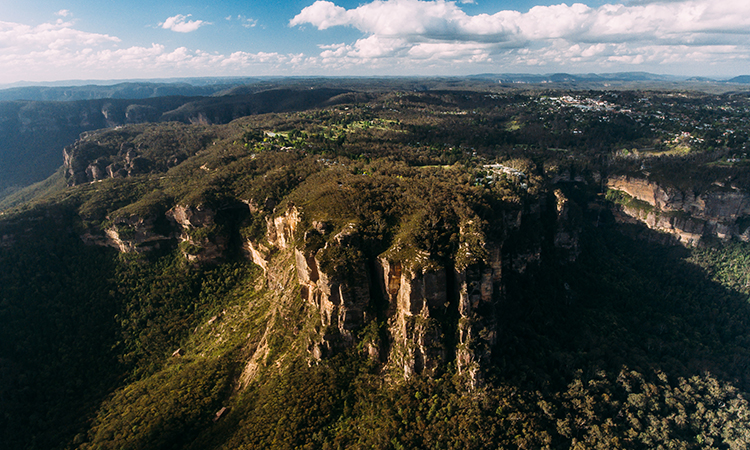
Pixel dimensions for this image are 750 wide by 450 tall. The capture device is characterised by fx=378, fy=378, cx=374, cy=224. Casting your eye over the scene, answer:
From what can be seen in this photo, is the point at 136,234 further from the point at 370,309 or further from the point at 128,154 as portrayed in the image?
the point at 128,154

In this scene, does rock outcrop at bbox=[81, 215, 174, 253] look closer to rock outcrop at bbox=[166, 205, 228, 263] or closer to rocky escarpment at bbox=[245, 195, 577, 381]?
rock outcrop at bbox=[166, 205, 228, 263]

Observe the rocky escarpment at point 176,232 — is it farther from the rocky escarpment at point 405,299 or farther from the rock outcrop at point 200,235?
the rocky escarpment at point 405,299

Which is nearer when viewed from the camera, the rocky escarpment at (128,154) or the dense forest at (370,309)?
the dense forest at (370,309)

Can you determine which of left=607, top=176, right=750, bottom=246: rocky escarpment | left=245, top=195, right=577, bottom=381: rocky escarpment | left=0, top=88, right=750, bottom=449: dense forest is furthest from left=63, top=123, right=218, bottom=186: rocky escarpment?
left=607, top=176, right=750, bottom=246: rocky escarpment

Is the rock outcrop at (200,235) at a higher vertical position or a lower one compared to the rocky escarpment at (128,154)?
lower

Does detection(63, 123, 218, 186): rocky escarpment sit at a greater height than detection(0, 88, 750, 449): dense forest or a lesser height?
greater

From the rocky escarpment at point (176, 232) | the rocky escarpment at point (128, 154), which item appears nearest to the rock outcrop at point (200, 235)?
the rocky escarpment at point (176, 232)

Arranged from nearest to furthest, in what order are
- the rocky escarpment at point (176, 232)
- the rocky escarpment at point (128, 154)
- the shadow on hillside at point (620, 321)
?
the shadow on hillside at point (620, 321), the rocky escarpment at point (176, 232), the rocky escarpment at point (128, 154)
